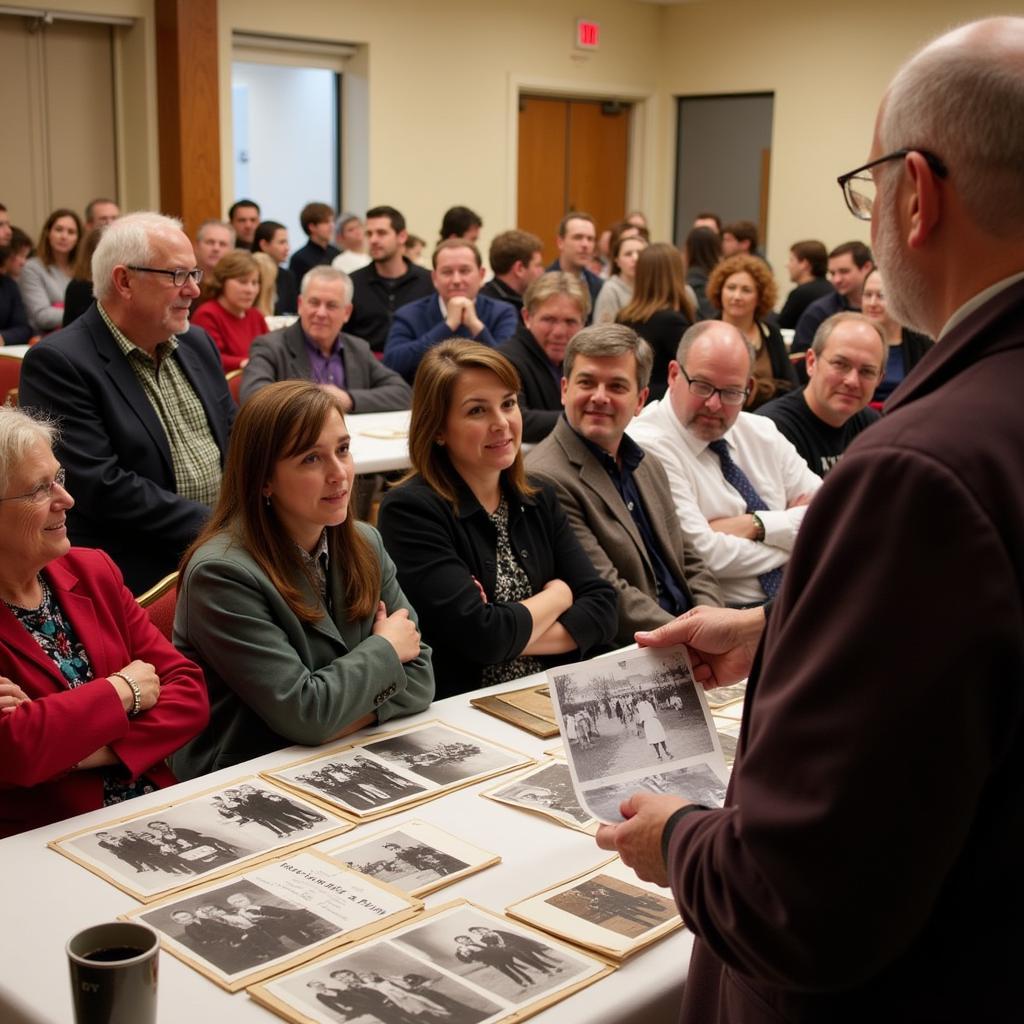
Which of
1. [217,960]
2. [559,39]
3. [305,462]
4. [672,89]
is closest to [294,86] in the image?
[559,39]

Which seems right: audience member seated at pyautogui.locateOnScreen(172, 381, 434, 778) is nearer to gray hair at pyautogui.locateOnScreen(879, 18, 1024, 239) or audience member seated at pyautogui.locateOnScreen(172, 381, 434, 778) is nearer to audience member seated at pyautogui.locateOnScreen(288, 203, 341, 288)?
gray hair at pyautogui.locateOnScreen(879, 18, 1024, 239)

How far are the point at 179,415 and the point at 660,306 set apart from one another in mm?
3230

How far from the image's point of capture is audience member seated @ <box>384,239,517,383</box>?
20.9ft

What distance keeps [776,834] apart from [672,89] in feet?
46.5

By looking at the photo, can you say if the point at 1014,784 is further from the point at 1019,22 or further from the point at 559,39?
the point at 559,39

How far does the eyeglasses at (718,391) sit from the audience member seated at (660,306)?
238 centimetres

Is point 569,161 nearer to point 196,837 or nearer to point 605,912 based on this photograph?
point 196,837

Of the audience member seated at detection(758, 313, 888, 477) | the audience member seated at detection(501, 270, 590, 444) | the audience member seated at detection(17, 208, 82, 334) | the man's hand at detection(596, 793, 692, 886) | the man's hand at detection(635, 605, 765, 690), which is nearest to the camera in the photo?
the man's hand at detection(596, 793, 692, 886)

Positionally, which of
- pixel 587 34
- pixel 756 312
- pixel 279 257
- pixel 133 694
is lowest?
pixel 133 694

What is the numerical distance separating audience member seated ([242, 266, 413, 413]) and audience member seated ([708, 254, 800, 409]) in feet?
5.66

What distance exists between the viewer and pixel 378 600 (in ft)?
8.21

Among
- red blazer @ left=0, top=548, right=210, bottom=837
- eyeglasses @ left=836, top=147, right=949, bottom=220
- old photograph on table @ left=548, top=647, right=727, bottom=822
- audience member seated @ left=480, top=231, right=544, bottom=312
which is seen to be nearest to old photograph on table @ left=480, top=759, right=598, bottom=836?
old photograph on table @ left=548, top=647, right=727, bottom=822

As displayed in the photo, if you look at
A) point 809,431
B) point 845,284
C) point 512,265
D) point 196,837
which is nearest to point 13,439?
point 196,837

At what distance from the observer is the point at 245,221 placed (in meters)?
10.3
